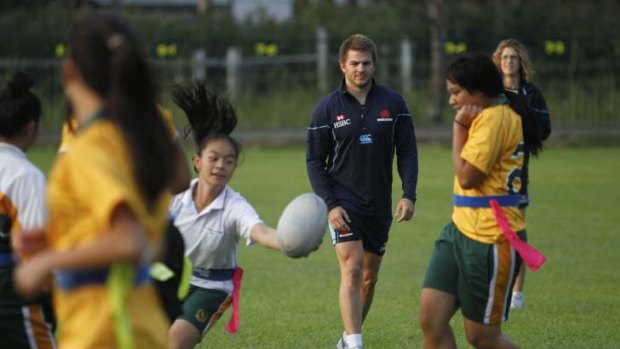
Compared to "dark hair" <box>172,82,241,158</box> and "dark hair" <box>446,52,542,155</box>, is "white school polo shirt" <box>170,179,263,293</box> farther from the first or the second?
"dark hair" <box>446,52,542,155</box>

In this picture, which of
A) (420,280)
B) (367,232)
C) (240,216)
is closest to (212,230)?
(240,216)

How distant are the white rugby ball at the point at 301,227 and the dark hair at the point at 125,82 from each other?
1.33 meters

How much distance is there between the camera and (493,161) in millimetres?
6203

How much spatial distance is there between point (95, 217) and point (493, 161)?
2803 mm

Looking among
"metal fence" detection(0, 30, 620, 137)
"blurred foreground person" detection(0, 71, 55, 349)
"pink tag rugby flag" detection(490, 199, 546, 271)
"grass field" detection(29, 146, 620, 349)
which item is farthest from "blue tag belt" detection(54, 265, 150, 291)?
"metal fence" detection(0, 30, 620, 137)

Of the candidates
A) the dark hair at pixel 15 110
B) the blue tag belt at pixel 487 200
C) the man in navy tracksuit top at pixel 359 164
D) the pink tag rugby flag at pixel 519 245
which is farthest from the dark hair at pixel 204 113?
the man in navy tracksuit top at pixel 359 164

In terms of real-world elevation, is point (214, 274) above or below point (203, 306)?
above

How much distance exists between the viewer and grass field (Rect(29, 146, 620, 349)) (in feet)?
29.3

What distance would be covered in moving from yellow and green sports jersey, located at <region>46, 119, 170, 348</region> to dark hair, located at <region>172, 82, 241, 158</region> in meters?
2.40

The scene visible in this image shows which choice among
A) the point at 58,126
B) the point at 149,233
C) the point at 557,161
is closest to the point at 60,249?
the point at 149,233

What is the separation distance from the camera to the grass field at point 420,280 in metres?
8.95

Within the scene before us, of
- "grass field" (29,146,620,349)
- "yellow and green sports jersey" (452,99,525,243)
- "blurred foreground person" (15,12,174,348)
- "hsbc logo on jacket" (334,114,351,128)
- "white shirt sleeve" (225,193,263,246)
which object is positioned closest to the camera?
"blurred foreground person" (15,12,174,348)

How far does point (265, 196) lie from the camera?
60.5ft

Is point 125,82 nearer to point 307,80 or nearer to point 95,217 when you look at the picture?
point 95,217
